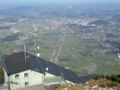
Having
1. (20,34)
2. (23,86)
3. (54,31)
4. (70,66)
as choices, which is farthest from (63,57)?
(23,86)

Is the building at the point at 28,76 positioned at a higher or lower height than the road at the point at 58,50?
higher

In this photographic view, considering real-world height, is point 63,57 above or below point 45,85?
below

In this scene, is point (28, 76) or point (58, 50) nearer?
point (28, 76)

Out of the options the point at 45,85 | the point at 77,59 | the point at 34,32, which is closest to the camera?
the point at 45,85

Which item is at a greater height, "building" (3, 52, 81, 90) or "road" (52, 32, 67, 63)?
"building" (3, 52, 81, 90)

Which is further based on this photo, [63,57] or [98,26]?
[98,26]

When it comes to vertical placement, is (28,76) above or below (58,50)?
above

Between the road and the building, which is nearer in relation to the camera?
the building

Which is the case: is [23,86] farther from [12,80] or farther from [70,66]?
[70,66]

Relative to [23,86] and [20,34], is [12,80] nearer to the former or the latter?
[23,86]

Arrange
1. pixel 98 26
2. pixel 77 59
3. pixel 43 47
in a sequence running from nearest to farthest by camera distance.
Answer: pixel 77 59, pixel 43 47, pixel 98 26

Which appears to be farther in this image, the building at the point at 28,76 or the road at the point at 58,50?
the road at the point at 58,50
